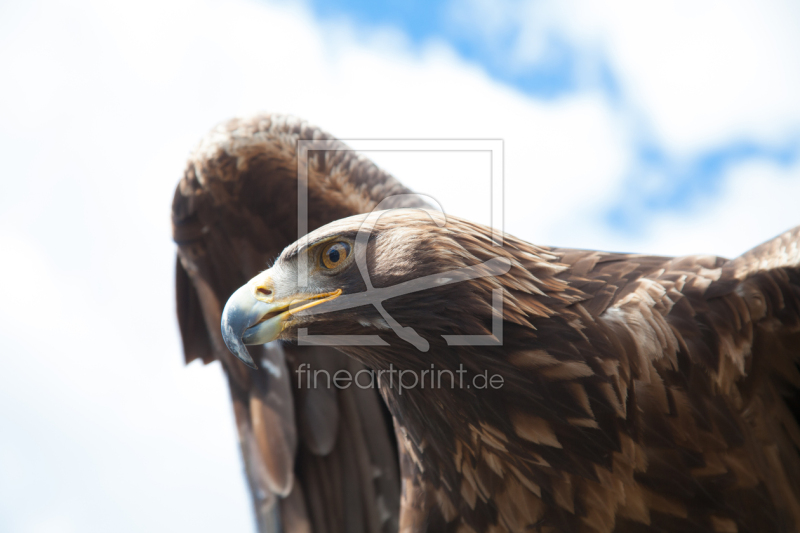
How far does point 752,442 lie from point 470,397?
1170 millimetres

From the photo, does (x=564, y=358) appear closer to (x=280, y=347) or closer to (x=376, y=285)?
(x=376, y=285)

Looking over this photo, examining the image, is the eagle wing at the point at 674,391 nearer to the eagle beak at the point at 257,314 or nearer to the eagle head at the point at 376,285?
the eagle head at the point at 376,285

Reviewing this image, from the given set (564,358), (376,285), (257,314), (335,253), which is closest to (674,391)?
(564,358)

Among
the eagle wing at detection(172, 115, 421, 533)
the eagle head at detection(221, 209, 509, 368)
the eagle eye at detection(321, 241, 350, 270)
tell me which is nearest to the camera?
the eagle head at detection(221, 209, 509, 368)

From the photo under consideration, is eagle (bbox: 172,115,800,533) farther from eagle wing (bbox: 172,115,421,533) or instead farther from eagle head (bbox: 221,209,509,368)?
eagle wing (bbox: 172,115,421,533)

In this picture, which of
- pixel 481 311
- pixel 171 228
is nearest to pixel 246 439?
pixel 171 228

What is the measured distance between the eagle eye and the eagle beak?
0.35 ft

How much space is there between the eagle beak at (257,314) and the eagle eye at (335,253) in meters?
0.11

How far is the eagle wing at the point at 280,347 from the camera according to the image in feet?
12.8

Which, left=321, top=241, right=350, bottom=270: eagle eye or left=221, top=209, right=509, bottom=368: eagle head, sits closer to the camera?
left=221, top=209, right=509, bottom=368: eagle head

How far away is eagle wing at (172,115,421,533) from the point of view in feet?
12.8

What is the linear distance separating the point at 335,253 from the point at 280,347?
7.19ft

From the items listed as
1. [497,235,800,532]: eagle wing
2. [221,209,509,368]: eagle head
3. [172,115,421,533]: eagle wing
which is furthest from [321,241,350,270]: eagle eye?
[172,115,421,533]: eagle wing

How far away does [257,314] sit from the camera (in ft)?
7.75
